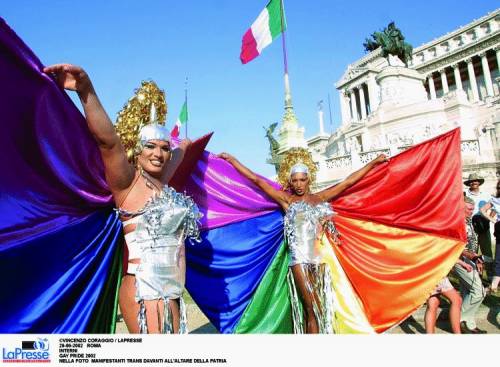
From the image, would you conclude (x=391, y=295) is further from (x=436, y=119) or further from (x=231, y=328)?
(x=436, y=119)

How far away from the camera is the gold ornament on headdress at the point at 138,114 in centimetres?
323

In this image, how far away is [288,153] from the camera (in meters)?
5.03

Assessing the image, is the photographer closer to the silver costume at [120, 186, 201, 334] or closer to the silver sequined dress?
the silver sequined dress

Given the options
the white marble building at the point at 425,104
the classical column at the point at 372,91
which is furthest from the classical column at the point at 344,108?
the classical column at the point at 372,91

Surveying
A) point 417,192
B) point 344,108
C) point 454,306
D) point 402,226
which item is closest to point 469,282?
point 454,306

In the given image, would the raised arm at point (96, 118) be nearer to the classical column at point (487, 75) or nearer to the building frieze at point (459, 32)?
the classical column at point (487, 75)

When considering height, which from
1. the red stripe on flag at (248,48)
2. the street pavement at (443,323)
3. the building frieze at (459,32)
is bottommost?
the street pavement at (443,323)

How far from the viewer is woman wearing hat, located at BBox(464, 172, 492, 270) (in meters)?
6.05

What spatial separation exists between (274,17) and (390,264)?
11286mm

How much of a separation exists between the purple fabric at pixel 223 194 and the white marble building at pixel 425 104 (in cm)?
895

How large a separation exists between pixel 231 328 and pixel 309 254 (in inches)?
46.5

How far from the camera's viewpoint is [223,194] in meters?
4.48
